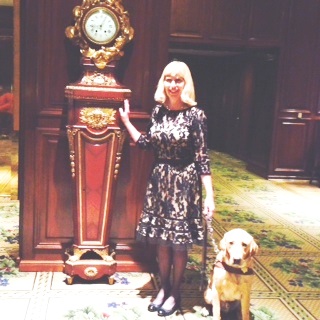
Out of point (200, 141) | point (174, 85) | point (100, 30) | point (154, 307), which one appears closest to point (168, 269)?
point (154, 307)

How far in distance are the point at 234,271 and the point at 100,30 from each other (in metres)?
1.62

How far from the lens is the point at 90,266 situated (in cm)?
309

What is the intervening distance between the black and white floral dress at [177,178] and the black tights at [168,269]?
0.35ft

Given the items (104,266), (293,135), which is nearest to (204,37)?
(293,135)

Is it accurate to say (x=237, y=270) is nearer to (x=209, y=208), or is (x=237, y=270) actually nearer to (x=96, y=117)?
(x=209, y=208)

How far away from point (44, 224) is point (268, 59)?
5.03 m

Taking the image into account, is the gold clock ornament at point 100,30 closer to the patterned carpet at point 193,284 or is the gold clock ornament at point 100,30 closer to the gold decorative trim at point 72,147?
the gold decorative trim at point 72,147

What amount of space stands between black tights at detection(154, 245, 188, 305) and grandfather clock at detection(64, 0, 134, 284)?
44 centimetres

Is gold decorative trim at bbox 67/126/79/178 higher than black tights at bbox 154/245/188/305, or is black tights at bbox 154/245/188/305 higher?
gold decorative trim at bbox 67/126/79/178

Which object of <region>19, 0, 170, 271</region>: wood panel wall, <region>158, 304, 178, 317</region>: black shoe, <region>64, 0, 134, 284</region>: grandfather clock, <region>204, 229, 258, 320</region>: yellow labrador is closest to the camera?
<region>204, 229, 258, 320</region>: yellow labrador

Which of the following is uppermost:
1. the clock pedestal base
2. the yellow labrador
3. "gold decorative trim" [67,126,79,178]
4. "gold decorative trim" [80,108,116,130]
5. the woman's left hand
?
"gold decorative trim" [80,108,116,130]

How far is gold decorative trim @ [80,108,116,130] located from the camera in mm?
2926

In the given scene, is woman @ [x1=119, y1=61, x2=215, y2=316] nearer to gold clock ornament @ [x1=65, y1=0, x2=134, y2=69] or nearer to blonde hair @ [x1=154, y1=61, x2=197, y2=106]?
blonde hair @ [x1=154, y1=61, x2=197, y2=106]

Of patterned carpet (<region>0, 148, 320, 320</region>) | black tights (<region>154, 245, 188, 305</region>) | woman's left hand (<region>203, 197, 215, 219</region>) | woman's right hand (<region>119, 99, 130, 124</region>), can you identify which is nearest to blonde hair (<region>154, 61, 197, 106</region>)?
woman's right hand (<region>119, 99, 130, 124</region>)
